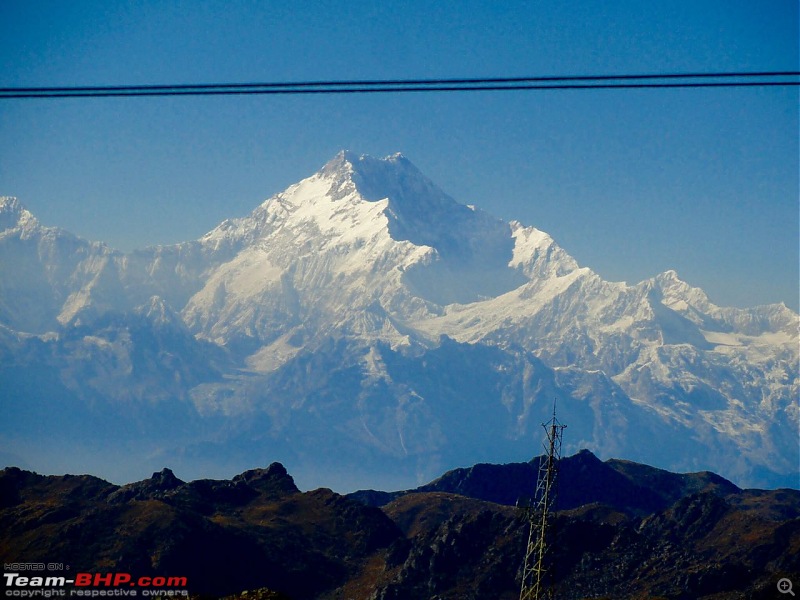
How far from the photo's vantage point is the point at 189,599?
92.3m

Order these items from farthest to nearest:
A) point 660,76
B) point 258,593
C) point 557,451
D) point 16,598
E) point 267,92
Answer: point 16,598
point 557,451
point 258,593
point 267,92
point 660,76

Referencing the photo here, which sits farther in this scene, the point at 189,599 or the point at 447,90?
the point at 189,599

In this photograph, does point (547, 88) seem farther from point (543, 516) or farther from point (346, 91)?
point (543, 516)

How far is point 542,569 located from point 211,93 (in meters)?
49.5

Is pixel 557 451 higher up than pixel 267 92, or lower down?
lower down

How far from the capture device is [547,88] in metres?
62.5

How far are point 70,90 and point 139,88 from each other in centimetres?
354

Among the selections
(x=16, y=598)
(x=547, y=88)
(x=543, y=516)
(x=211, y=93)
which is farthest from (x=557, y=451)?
(x=16, y=598)

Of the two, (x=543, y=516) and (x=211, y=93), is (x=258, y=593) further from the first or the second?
(x=211, y=93)

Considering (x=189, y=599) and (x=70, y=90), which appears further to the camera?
(x=189, y=599)

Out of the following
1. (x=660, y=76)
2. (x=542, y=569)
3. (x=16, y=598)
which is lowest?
(x=542, y=569)

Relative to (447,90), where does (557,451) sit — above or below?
below

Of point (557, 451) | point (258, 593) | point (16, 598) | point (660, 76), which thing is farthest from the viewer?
point (16, 598)

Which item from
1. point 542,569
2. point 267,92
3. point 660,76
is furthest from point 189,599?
point 660,76
